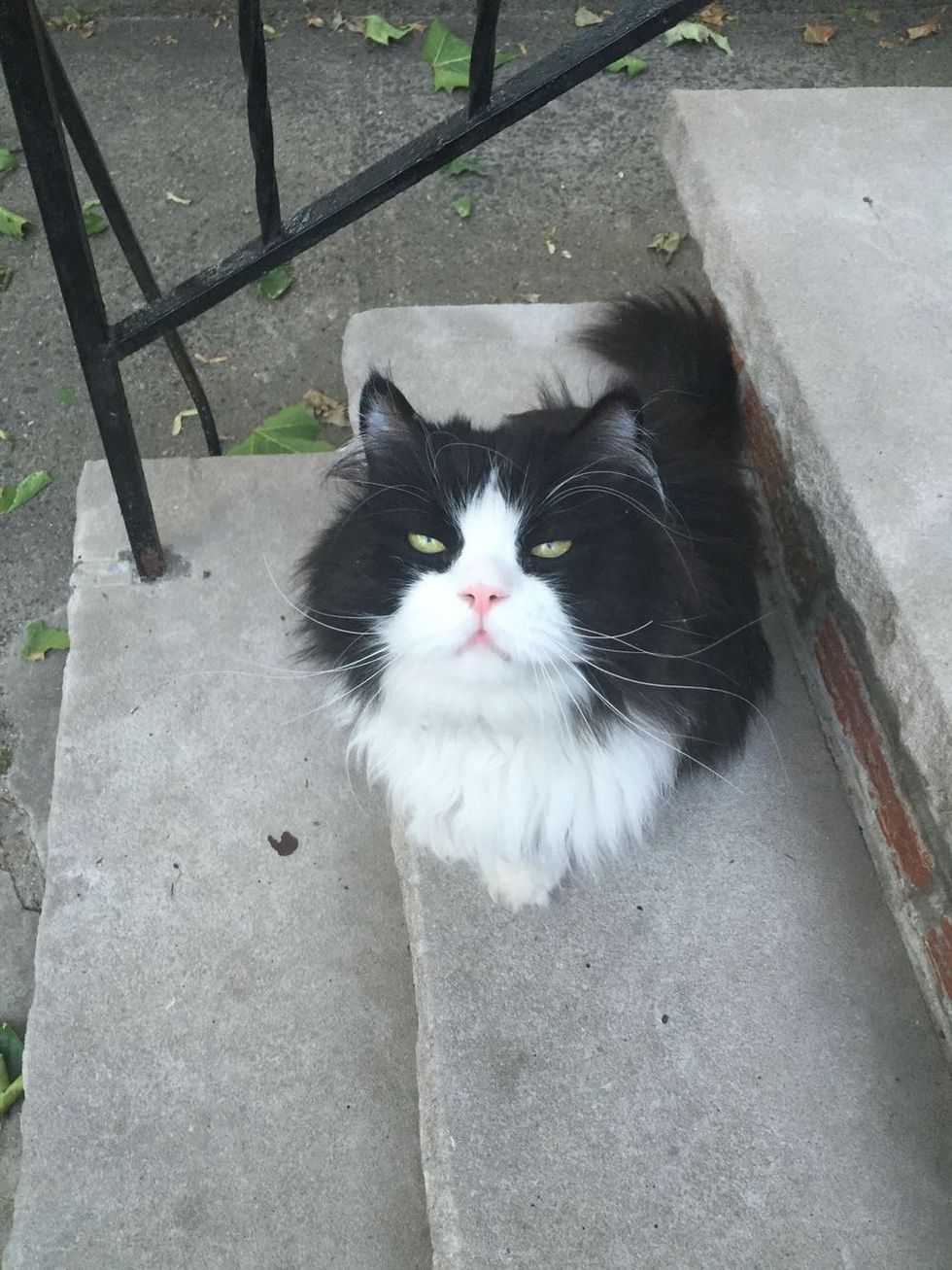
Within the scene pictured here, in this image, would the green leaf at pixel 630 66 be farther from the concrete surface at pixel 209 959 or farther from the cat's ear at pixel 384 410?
the cat's ear at pixel 384 410

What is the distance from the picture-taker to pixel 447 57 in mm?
3533

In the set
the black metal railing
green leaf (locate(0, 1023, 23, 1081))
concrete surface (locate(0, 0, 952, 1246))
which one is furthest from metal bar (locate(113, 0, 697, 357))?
green leaf (locate(0, 1023, 23, 1081))

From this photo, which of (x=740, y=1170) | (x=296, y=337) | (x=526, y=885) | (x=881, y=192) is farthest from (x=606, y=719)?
(x=296, y=337)

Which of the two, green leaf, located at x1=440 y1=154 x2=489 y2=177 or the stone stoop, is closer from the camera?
the stone stoop

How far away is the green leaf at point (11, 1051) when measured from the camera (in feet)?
6.30

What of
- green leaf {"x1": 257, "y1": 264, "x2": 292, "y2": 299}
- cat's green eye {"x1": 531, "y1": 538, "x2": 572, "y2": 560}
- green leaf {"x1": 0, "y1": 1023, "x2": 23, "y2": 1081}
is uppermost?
cat's green eye {"x1": 531, "y1": 538, "x2": 572, "y2": 560}

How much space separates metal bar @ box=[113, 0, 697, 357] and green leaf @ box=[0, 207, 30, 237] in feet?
5.98

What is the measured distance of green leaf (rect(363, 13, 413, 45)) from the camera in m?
3.70

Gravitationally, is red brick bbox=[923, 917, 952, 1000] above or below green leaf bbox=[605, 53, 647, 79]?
below

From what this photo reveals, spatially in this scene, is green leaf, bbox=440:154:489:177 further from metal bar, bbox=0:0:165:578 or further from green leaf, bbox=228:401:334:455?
metal bar, bbox=0:0:165:578

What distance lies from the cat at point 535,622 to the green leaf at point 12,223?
2.11m

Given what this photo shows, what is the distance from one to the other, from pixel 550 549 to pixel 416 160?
2.10 ft

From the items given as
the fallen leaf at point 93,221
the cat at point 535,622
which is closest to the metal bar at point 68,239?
the cat at point 535,622

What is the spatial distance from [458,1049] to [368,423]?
95 cm
